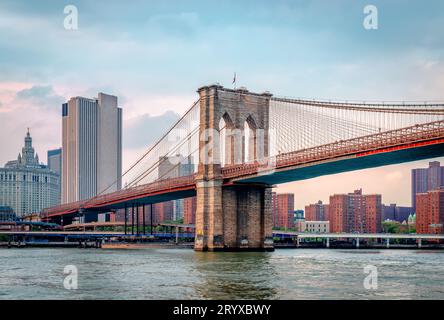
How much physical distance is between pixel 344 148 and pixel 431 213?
4312 inches

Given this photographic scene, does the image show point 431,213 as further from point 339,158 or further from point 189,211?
point 339,158

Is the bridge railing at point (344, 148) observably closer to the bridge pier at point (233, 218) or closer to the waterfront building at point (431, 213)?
the bridge pier at point (233, 218)

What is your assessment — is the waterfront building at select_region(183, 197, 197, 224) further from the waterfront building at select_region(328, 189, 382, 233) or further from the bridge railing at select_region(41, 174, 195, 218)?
the bridge railing at select_region(41, 174, 195, 218)

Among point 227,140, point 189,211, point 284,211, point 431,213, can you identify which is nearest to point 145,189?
point 227,140

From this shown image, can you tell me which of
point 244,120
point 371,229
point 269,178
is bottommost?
point 371,229

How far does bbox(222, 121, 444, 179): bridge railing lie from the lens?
46938mm

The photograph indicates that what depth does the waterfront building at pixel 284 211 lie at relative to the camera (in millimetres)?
193113

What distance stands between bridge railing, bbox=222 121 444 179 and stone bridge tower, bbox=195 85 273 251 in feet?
7.86

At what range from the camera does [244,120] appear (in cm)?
7044

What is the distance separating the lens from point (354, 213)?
183 metres

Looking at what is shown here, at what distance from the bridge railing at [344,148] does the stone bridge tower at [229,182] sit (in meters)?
2.40
